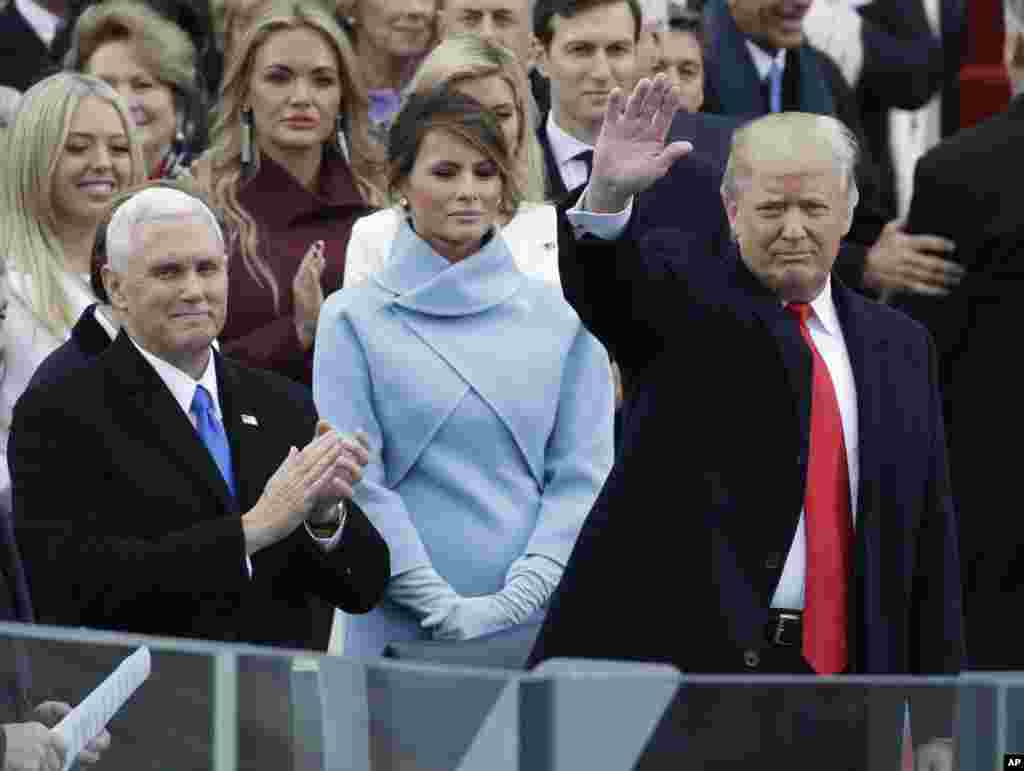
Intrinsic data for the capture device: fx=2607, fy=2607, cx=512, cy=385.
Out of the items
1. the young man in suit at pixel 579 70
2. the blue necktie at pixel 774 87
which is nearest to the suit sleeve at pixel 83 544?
the young man in suit at pixel 579 70

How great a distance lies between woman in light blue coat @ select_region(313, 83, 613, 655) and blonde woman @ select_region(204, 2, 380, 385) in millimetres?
794

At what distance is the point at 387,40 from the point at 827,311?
2.97 meters

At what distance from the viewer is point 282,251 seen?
684 centimetres

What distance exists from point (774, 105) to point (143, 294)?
3.25 m

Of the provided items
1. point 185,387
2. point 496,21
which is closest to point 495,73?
point 496,21

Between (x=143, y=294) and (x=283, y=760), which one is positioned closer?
(x=283, y=760)

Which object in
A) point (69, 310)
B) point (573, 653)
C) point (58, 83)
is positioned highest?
point (58, 83)

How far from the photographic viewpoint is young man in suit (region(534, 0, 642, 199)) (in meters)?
6.95

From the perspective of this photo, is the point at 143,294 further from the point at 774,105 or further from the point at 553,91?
the point at 774,105

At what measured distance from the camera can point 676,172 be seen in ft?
20.3

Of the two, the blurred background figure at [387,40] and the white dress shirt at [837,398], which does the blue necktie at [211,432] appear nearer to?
the white dress shirt at [837,398]

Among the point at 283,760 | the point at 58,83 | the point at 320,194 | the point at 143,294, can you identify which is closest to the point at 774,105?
the point at 320,194

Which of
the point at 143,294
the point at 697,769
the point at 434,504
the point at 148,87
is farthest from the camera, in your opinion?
the point at 148,87

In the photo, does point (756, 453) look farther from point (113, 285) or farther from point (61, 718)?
point (61, 718)
